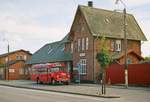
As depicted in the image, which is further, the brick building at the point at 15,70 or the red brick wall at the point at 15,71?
the red brick wall at the point at 15,71

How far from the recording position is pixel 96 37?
53.3 m

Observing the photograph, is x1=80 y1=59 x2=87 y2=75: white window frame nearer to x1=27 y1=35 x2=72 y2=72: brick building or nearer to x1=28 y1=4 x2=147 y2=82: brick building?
x1=28 y1=4 x2=147 y2=82: brick building

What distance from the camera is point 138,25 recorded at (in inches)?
2415

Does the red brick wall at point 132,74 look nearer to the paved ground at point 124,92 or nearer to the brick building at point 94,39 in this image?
the brick building at point 94,39

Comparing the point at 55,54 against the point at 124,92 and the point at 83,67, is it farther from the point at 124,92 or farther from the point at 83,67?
the point at 124,92

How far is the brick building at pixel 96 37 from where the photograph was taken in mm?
52969

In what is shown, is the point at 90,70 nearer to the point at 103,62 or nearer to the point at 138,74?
the point at 138,74

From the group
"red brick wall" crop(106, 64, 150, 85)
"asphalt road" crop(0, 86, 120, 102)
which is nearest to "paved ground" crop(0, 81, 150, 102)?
"asphalt road" crop(0, 86, 120, 102)

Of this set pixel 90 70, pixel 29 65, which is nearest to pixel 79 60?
pixel 90 70

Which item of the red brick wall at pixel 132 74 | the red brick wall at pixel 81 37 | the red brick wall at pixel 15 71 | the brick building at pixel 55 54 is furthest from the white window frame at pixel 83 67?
the red brick wall at pixel 15 71

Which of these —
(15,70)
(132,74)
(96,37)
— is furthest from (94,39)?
(15,70)

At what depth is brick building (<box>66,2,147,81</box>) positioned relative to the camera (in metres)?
53.0

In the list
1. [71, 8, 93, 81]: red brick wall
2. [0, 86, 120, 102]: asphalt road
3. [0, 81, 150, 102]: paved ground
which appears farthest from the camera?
[71, 8, 93, 81]: red brick wall

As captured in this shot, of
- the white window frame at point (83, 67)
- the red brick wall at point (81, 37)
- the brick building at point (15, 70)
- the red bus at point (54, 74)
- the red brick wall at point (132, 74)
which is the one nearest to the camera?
the red brick wall at point (132, 74)
